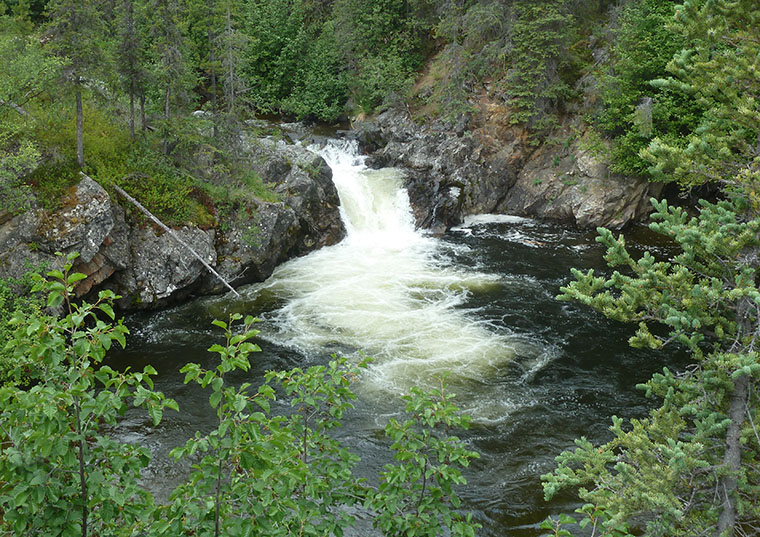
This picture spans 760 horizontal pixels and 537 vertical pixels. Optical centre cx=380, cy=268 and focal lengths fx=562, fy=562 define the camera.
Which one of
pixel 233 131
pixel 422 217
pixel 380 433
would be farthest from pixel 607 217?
pixel 380 433

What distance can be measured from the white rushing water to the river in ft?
0.17

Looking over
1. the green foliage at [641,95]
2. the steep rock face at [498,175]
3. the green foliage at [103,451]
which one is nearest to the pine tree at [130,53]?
the steep rock face at [498,175]

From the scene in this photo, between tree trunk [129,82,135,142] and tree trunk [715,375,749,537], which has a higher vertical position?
tree trunk [129,82,135,142]

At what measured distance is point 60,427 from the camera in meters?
3.53

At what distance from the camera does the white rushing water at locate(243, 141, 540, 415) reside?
1316 centimetres

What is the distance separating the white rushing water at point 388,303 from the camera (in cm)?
1316

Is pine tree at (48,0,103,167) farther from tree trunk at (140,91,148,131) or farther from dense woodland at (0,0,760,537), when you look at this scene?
tree trunk at (140,91,148,131)

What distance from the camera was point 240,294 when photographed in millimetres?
16953

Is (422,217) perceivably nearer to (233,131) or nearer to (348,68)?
(233,131)

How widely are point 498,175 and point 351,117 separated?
9676 mm

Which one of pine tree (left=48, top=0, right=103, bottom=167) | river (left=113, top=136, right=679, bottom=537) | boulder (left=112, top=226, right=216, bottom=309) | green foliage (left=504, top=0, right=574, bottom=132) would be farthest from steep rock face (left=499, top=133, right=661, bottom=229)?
pine tree (left=48, top=0, right=103, bottom=167)

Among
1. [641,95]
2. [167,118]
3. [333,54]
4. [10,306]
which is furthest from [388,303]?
[333,54]

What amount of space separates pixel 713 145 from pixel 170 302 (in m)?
14.1

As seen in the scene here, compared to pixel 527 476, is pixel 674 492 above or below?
above
